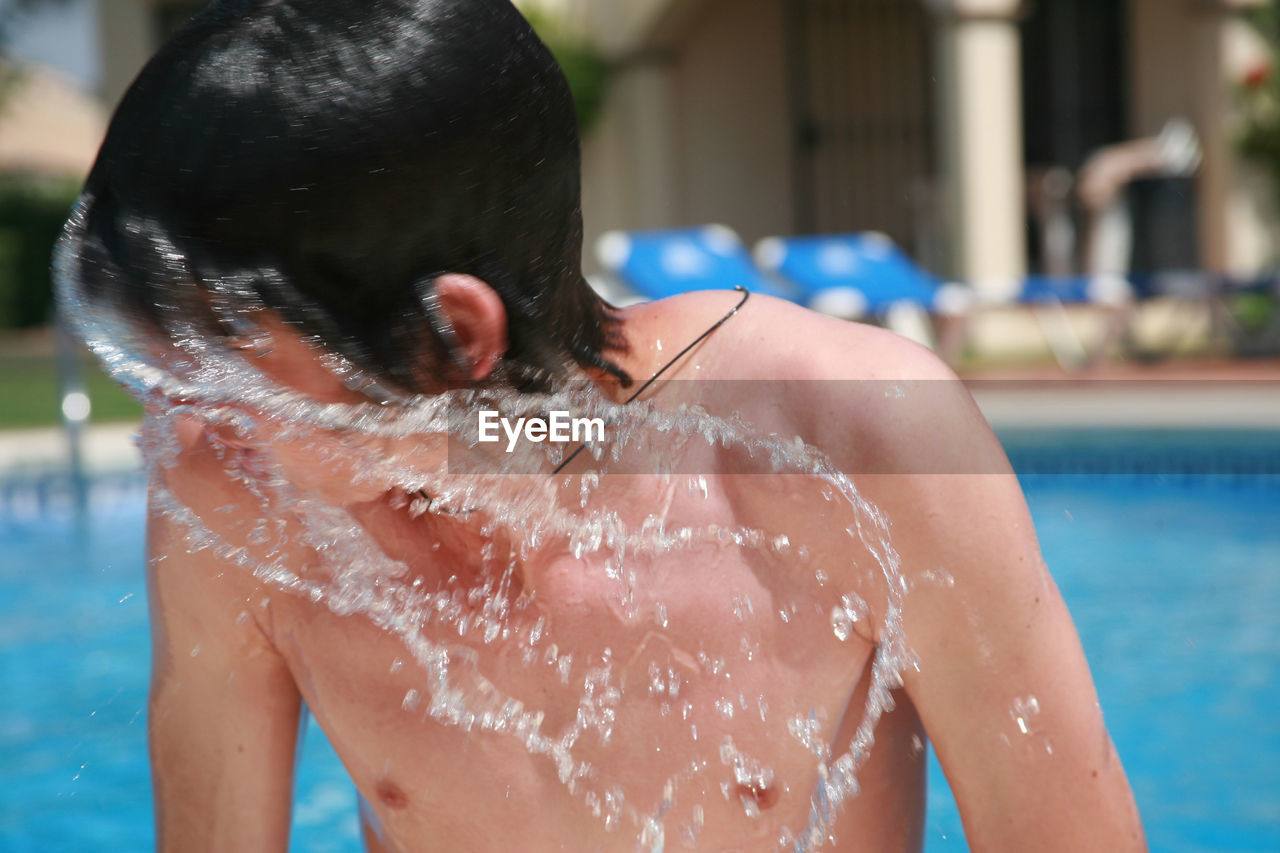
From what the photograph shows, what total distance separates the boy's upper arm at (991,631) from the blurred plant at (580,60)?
11.6 m

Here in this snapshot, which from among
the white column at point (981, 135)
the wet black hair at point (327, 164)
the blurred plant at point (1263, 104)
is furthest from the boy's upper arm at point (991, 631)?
the blurred plant at point (1263, 104)

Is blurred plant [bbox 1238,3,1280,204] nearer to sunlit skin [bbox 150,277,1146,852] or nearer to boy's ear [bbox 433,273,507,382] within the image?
sunlit skin [bbox 150,277,1146,852]

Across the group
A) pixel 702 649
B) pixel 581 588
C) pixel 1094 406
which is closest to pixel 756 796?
pixel 702 649

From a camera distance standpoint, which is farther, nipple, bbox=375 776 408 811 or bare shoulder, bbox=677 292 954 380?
nipple, bbox=375 776 408 811

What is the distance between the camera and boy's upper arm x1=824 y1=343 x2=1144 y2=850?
102cm

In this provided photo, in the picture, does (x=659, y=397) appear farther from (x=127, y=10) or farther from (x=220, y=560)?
(x=127, y=10)

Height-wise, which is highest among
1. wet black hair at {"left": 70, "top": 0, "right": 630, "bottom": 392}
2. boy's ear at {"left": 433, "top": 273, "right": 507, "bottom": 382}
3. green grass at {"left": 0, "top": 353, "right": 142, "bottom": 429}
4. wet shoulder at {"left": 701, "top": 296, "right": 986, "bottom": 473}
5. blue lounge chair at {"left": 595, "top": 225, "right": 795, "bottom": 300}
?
wet black hair at {"left": 70, "top": 0, "right": 630, "bottom": 392}

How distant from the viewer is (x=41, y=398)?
10742mm

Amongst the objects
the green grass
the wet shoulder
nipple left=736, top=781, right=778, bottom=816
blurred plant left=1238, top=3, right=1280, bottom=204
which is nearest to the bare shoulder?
the wet shoulder

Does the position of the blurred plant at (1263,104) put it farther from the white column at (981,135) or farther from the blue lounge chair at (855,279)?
the blue lounge chair at (855,279)

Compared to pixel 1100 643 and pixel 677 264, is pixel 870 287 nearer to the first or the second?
pixel 677 264

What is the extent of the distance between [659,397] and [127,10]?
573 inches

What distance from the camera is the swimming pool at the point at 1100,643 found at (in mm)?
3707

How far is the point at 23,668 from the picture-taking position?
487 centimetres
